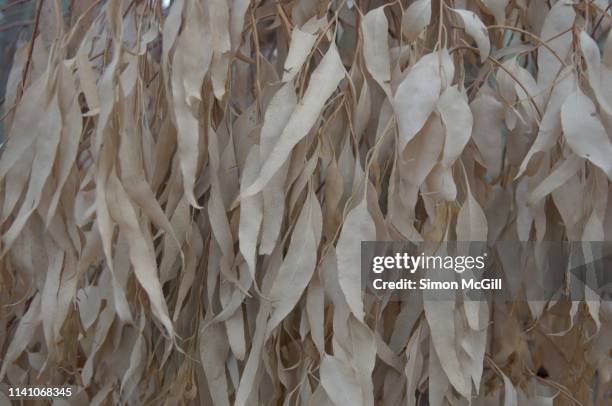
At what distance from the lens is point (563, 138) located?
0.70 m

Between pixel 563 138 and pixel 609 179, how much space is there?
0.07 metres

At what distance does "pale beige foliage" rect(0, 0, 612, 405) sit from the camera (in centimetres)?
63

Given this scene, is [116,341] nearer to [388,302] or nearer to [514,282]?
[388,302]

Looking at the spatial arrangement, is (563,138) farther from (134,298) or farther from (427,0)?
(134,298)

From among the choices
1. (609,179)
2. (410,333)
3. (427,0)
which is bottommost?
(410,333)

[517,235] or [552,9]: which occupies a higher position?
[552,9]

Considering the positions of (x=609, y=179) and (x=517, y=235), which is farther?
(x=517, y=235)

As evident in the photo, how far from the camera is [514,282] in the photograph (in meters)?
0.73

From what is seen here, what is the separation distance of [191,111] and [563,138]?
326 mm

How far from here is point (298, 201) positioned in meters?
0.69

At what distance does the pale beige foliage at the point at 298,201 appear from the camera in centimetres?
63

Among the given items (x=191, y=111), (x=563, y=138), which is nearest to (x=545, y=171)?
(x=563, y=138)

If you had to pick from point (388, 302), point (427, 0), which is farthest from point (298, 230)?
point (427, 0)

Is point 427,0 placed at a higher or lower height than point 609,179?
higher
